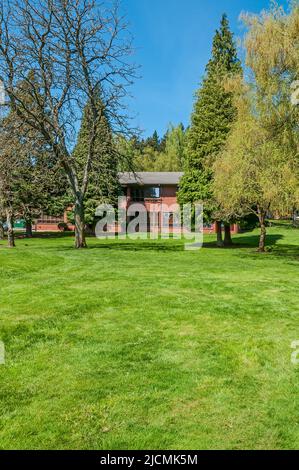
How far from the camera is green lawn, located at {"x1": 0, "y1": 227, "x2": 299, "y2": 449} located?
12.6 feet

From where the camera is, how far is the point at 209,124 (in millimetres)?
26688

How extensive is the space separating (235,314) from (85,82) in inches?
654

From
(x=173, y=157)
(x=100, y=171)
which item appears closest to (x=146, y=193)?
(x=100, y=171)

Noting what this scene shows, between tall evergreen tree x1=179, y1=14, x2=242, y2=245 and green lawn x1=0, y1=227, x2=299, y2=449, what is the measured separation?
16695mm

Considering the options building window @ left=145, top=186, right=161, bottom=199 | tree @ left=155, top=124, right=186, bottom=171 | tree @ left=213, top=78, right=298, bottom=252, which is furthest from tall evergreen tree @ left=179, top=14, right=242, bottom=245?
tree @ left=155, top=124, right=186, bottom=171

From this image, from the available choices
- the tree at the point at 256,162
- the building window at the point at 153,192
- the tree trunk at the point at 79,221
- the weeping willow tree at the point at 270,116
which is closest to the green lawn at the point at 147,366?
the tree at the point at 256,162

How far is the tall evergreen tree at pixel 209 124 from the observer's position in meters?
→ 26.2

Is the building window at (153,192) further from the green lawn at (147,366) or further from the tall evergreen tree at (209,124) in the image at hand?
the green lawn at (147,366)

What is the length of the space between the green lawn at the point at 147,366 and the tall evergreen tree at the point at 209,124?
16695 mm

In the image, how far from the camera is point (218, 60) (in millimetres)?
27859

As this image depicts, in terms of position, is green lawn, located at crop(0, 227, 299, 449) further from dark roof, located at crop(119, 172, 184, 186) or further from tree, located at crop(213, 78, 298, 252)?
dark roof, located at crop(119, 172, 184, 186)

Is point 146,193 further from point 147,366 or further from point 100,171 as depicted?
point 147,366

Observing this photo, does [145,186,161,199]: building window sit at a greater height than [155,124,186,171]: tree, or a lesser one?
lesser

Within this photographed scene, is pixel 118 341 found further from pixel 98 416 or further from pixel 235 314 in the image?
pixel 235 314
